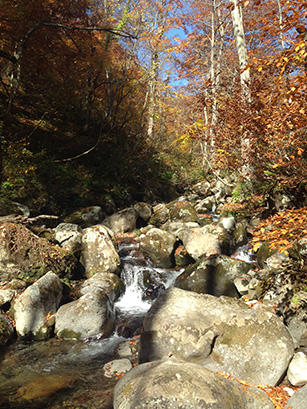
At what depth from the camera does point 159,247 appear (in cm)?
906

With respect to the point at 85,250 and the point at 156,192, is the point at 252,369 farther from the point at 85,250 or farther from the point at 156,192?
the point at 156,192

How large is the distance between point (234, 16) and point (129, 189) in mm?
9022

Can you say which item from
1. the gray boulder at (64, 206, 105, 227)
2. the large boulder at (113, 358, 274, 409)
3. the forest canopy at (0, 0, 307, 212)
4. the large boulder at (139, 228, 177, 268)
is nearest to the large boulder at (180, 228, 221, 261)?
the large boulder at (139, 228, 177, 268)

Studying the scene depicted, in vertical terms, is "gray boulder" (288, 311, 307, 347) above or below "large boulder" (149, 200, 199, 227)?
below

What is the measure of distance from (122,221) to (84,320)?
5743mm

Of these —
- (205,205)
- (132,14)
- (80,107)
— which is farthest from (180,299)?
(132,14)

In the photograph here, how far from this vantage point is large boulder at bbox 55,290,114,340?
5.46 meters

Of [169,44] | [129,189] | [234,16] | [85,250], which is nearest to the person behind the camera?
[85,250]

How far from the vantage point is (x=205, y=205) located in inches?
532

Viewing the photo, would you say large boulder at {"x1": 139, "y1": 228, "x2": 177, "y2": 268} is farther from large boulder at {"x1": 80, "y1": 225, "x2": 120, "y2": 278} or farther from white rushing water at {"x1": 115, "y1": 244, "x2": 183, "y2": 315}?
large boulder at {"x1": 80, "y1": 225, "x2": 120, "y2": 278}

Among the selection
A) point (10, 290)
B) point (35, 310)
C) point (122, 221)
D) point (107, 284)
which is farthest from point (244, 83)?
point (10, 290)

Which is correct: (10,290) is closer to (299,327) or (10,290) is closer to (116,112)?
(299,327)

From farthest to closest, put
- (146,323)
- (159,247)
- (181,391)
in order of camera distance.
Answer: (159,247)
(146,323)
(181,391)

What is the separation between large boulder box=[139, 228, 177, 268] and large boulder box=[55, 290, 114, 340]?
3.37 m
